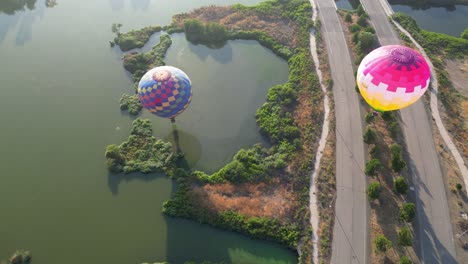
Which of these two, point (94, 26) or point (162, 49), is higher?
point (94, 26)

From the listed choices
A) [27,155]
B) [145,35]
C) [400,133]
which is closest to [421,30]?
[400,133]

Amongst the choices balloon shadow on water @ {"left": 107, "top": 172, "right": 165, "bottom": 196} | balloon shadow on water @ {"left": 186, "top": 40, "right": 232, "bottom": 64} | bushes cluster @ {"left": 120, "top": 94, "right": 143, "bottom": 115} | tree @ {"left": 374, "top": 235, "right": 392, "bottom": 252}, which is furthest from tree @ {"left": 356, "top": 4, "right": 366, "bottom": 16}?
balloon shadow on water @ {"left": 107, "top": 172, "right": 165, "bottom": 196}

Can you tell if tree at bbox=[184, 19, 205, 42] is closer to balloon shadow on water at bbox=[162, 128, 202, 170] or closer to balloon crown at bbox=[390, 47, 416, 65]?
balloon shadow on water at bbox=[162, 128, 202, 170]

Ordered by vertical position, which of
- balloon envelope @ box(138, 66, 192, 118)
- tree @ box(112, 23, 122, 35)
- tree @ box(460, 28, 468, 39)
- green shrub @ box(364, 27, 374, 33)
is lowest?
balloon envelope @ box(138, 66, 192, 118)

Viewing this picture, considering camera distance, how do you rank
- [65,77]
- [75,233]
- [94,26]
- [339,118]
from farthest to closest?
[94,26] → [65,77] → [339,118] → [75,233]

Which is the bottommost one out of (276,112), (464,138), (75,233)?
(75,233)

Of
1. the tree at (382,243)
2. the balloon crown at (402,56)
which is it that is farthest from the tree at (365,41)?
the tree at (382,243)

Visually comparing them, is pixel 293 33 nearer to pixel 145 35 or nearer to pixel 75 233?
pixel 145 35

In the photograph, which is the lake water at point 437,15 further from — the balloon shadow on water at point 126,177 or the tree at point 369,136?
the balloon shadow on water at point 126,177
